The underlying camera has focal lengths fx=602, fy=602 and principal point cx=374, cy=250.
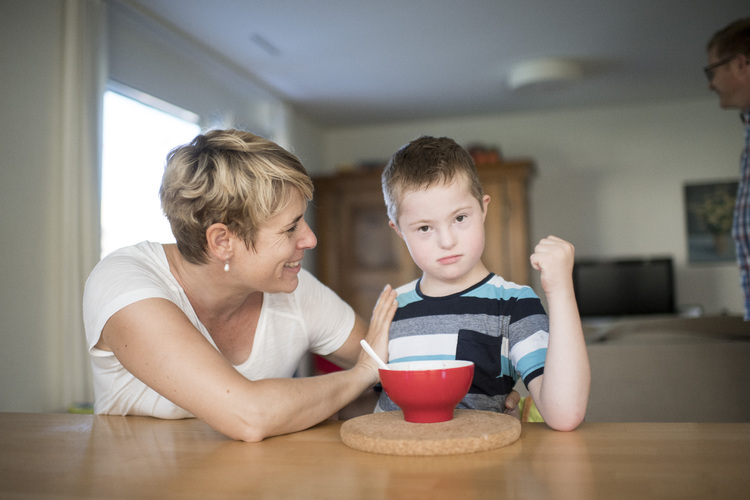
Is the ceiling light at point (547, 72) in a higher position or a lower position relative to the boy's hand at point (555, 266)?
higher

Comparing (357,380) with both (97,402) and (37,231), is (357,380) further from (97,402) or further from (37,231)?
(37,231)

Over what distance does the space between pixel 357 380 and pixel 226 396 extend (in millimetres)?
257

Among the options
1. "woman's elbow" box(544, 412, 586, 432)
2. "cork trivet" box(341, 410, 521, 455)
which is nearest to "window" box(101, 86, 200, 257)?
"cork trivet" box(341, 410, 521, 455)

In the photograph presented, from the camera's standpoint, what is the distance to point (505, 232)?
5262mm

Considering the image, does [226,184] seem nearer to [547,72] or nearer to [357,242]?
[547,72]

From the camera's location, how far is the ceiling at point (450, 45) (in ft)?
11.4

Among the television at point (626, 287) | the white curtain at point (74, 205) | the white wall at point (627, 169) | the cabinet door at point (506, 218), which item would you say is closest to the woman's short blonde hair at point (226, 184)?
the white curtain at point (74, 205)

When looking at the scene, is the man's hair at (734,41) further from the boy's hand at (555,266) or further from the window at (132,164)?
the window at (132,164)

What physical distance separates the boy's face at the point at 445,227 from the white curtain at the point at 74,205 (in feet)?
7.53

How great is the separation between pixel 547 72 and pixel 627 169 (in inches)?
70.5

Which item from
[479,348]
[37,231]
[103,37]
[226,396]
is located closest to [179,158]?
[226,396]

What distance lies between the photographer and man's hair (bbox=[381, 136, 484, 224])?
1058mm

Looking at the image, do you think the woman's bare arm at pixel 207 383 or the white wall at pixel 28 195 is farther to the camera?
the white wall at pixel 28 195

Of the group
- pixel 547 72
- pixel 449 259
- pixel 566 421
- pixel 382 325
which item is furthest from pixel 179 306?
pixel 547 72
